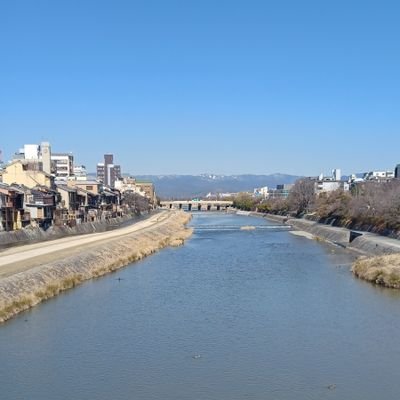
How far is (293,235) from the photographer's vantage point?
43500mm

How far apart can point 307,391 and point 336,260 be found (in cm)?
1804

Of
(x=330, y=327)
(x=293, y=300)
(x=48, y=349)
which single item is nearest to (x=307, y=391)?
(x=330, y=327)

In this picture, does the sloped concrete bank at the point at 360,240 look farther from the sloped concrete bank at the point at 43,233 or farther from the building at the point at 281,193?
the building at the point at 281,193

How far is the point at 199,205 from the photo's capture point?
12231cm

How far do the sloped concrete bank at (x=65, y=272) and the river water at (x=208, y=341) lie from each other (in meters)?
0.52

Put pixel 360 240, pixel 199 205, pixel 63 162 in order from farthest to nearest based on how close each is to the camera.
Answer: pixel 199 205 < pixel 63 162 < pixel 360 240

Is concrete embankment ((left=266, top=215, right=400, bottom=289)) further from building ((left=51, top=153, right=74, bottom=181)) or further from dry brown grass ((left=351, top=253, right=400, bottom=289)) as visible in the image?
building ((left=51, top=153, right=74, bottom=181))

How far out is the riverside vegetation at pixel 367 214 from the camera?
19933mm

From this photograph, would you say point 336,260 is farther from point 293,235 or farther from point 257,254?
point 293,235

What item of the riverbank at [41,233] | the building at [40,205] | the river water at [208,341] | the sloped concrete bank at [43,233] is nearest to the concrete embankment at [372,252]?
the river water at [208,341]

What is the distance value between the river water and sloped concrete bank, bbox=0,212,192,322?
20.4 inches

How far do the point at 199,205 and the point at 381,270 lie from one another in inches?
4049

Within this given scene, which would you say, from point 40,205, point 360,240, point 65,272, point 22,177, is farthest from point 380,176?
point 65,272

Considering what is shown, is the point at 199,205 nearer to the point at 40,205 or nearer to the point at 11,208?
the point at 40,205
